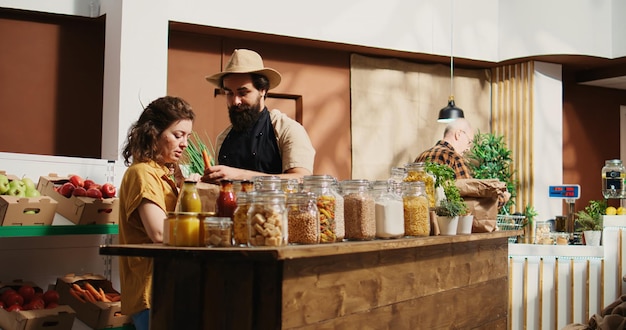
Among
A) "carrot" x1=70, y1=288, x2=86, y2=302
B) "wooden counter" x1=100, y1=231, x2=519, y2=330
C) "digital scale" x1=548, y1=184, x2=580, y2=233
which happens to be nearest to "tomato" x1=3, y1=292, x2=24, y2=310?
"carrot" x1=70, y1=288, x2=86, y2=302

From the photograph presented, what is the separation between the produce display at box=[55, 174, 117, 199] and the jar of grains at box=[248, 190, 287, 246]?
1.59m

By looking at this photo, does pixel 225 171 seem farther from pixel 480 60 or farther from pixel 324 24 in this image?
pixel 480 60

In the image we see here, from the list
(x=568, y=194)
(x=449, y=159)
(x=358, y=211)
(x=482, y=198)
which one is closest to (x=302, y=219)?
(x=358, y=211)

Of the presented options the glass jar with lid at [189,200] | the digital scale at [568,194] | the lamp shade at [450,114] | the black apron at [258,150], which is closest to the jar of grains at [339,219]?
the glass jar with lid at [189,200]

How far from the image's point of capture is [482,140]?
840 centimetres

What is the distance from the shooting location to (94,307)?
3.17 m

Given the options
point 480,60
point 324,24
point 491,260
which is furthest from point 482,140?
point 491,260

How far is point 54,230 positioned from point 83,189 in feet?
0.85

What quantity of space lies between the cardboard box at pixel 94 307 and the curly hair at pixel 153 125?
767mm

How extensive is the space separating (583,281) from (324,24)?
3.48 metres

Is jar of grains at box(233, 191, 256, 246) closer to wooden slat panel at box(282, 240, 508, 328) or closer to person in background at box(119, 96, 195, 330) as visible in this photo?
wooden slat panel at box(282, 240, 508, 328)

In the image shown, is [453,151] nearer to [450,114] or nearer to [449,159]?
[449,159]

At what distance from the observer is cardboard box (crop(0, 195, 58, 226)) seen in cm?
305

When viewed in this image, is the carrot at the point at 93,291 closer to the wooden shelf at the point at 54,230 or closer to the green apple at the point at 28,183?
the wooden shelf at the point at 54,230
